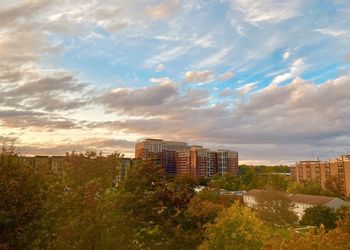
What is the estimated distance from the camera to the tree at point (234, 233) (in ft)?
107

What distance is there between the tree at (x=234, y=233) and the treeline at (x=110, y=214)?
57 mm

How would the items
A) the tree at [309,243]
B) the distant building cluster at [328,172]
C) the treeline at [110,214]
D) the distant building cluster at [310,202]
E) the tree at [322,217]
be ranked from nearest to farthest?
the treeline at [110,214], the tree at [309,243], the tree at [322,217], the distant building cluster at [310,202], the distant building cluster at [328,172]

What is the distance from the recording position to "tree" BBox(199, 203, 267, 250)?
32.6 metres

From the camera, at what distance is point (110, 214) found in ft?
85.7

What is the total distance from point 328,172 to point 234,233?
141m

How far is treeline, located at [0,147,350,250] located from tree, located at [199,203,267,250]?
57mm

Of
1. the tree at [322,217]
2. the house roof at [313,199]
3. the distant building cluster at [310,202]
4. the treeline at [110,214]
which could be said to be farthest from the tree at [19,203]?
the house roof at [313,199]

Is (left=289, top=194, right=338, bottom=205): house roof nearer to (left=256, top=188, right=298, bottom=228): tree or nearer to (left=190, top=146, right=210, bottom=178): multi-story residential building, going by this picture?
(left=256, top=188, right=298, bottom=228): tree

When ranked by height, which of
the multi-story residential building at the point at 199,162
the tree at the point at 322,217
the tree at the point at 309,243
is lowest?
the tree at the point at 322,217

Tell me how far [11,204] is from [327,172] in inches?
6333

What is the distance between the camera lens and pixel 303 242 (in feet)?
68.3

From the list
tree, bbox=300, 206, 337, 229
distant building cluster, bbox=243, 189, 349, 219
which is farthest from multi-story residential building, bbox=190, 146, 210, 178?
tree, bbox=300, 206, 337, 229

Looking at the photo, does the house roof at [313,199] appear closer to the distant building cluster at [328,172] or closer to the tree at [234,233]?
the distant building cluster at [328,172]

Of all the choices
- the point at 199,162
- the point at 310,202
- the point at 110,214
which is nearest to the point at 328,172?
the point at 199,162
